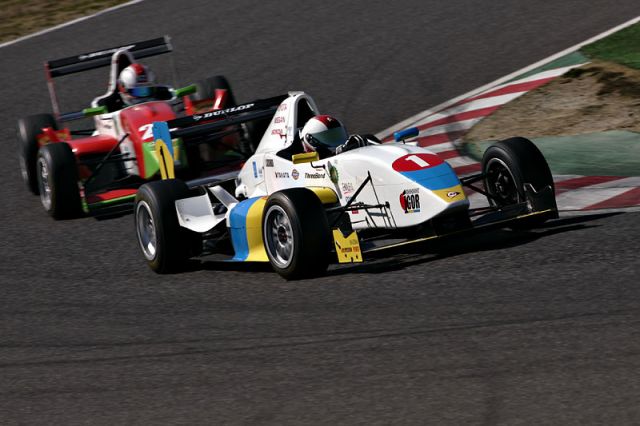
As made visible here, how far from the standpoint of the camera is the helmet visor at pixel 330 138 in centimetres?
821

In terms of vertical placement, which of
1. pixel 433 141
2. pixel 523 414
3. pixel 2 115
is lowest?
pixel 523 414

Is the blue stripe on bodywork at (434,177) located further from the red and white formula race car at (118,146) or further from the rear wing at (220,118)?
the red and white formula race car at (118,146)

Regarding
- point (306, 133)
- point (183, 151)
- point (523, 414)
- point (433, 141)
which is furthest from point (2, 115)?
point (523, 414)

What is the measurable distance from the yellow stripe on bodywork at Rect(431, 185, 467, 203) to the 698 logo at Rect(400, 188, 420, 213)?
125 mm

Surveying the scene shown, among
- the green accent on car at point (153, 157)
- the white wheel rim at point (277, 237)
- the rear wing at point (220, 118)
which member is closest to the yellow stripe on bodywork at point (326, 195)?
the white wheel rim at point (277, 237)

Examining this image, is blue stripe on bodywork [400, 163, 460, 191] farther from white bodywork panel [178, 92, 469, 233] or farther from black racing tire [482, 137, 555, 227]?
black racing tire [482, 137, 555, 227]

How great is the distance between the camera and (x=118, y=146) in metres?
11.4

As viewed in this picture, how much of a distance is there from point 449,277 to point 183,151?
445 centimetres

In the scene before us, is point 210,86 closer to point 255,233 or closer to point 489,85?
point 489,85

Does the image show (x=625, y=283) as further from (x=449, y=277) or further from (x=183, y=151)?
(x=183, y=151)

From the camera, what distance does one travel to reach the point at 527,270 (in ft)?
22.7

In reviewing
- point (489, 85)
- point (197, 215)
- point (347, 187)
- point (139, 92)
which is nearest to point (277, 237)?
point (347, 187)

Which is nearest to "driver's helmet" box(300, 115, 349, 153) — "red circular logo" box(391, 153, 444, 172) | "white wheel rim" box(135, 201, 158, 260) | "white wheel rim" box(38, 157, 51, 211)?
"red circular logo" box(391, 153, 444, 172)

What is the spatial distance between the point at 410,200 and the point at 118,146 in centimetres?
483
